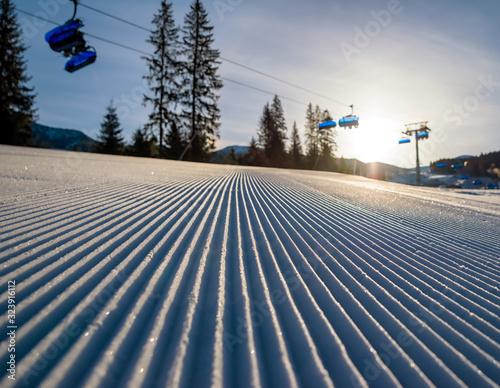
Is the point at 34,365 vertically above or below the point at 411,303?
above

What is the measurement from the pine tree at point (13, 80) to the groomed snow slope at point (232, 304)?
2216cm

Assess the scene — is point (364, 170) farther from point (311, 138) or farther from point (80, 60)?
point (80, 60)

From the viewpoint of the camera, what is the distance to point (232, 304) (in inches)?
62.0

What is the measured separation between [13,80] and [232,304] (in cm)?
2803

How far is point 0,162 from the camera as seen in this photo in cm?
569

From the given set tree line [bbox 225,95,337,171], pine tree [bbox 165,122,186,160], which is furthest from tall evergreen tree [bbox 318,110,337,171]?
pine tree [bbox 165,122,186,160]

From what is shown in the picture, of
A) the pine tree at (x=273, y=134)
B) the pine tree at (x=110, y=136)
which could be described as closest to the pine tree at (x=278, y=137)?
the pine tree at (x=273, y=134)

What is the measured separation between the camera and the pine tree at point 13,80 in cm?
1944

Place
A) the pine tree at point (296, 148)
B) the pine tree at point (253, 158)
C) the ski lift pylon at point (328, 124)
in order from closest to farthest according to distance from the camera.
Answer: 1. the ski lift pylon at point (328, 124)
2. the pine tree at point (253, 158)
3. the pine tree at point (296, 148)

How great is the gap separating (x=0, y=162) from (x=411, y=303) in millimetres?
7691

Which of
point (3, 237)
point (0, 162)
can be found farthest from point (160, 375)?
point (0, 162)

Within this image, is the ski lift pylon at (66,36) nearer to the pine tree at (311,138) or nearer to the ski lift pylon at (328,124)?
the ski lift pylon at (328,124)

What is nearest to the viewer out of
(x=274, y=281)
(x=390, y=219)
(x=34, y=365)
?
(x=34, y=365)

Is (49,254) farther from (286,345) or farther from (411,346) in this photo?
(411,346)
